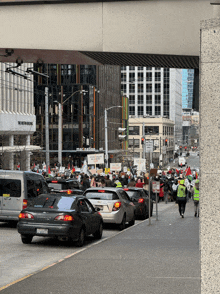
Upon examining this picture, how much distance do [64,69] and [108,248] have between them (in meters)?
79.4

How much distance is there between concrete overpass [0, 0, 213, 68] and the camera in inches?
449

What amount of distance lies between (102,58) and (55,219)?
14.2 feet

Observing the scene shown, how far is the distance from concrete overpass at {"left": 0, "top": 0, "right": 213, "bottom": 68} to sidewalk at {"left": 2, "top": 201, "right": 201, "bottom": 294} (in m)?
4.33

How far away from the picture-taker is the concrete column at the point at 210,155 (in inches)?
215

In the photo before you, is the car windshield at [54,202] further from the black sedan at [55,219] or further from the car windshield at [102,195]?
the car windshield at [102,195]

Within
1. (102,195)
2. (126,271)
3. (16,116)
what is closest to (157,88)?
(16,116)

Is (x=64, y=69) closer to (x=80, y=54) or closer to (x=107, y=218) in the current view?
(x=107, y=218)

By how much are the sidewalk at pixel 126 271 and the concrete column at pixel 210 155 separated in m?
3.02

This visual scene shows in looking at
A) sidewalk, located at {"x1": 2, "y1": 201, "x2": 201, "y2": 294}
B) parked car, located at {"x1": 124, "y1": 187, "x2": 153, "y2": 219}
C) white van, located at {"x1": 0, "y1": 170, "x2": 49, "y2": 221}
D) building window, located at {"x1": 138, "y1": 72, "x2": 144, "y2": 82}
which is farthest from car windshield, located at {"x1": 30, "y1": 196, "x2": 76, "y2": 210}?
building window, located at {"x1": 138, "y1": 72, "x2": 144, "y2": 82}

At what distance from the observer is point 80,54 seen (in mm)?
12484

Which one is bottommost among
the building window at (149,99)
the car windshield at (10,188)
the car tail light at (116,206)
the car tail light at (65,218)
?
the car tail light at (116,206)

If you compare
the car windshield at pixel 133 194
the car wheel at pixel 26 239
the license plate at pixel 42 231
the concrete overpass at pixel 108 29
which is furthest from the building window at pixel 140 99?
the concrete overpass at pixel 108 29

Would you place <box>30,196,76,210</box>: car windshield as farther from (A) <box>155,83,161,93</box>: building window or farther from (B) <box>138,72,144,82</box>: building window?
(A) <box>155,83,161,93</box>: building window

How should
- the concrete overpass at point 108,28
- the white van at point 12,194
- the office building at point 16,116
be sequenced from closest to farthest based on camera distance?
1. the concrete overpass at point 108,28
2. the white van at point 12,194
3. the office building at point 16,116
